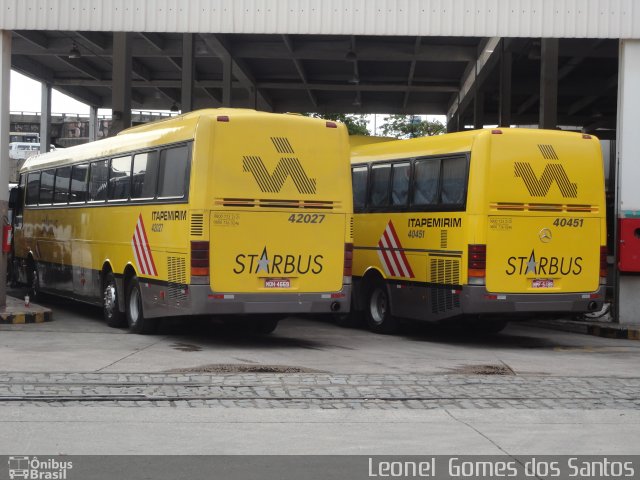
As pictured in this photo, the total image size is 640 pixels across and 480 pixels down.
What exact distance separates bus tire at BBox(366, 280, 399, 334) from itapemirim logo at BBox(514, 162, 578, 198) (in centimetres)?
338

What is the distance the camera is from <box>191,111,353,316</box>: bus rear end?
1514 centimetres

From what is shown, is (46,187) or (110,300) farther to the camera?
(46,187)

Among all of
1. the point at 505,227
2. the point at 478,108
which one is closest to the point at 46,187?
the point at 505,227

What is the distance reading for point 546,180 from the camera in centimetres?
1659

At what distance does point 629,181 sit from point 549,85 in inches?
225

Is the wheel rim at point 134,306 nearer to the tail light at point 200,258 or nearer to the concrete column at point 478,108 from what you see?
the tail light at point 200,258

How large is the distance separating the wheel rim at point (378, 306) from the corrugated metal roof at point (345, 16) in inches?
171

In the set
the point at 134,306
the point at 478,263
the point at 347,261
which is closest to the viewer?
the point at 347,261

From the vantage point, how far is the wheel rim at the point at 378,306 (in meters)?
19.0

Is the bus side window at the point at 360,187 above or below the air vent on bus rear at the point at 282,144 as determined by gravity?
below

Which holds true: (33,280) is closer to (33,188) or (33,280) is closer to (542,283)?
(33,188)

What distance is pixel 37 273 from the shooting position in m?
23.2
